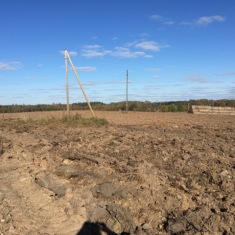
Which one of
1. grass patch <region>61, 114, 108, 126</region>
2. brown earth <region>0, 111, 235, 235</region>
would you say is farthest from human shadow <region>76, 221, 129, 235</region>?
grass patch <region>61, 114, 108, 126</region>

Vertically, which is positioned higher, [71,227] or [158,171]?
[158,171]

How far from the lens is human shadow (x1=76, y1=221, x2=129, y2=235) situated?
5018mm

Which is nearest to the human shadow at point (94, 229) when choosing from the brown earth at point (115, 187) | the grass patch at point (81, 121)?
the brown earth at point (115, 187)

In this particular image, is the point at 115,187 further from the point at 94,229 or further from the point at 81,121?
the point at 81,121

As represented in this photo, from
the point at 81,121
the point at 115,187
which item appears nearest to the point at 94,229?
the point at 115,187

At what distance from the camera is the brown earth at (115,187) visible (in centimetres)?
512

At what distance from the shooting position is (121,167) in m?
6.60

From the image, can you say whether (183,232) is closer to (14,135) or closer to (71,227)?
(71,227)

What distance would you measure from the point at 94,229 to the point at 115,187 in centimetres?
101

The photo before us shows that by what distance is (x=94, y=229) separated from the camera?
5.09 meters

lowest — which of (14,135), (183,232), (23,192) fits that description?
(183,232)

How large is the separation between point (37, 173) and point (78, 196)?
101 centimetres

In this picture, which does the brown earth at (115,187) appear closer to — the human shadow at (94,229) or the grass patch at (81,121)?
the human shadow at (94,229)

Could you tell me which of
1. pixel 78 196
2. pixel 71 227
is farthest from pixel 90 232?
pixel 78 196
